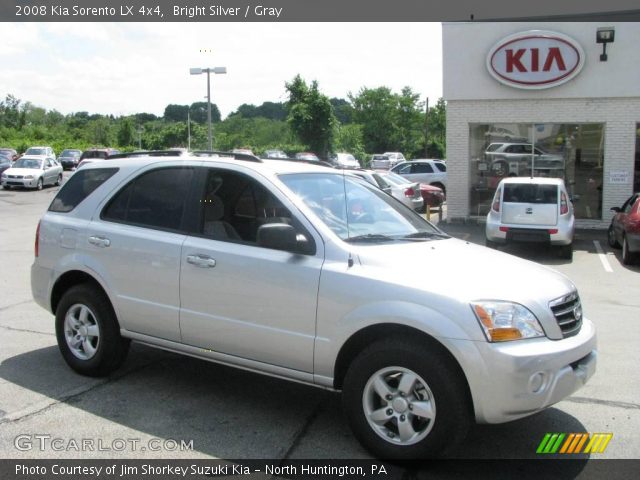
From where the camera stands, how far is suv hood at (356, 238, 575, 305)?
3877 mm

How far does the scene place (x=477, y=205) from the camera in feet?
60.6

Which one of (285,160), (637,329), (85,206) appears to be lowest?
(637,329)

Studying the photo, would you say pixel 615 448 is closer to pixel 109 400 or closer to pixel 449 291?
pixel 449 291

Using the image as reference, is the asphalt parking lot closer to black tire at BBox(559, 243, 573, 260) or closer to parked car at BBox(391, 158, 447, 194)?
black tire at BBox(559, 243, 573, 260)

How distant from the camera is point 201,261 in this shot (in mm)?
4727

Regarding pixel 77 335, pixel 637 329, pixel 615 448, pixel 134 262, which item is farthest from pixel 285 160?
pixel 637 329

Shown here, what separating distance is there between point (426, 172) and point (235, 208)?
21690 millimetres

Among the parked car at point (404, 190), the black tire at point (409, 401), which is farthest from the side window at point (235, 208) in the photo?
the parked car at point (404, 190)

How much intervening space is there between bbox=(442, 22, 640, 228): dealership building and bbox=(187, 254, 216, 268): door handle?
14.4 meters

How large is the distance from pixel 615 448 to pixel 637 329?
11.8 ft

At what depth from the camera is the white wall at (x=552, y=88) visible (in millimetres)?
16375

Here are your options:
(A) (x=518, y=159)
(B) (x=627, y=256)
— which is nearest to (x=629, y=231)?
(B) (x=627, y=256)

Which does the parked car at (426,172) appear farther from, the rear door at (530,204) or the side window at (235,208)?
the side window at (235,208)

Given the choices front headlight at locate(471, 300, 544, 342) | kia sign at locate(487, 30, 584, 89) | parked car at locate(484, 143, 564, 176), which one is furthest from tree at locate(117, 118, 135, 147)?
front headlight at locate(471, 300, 544, 342)
